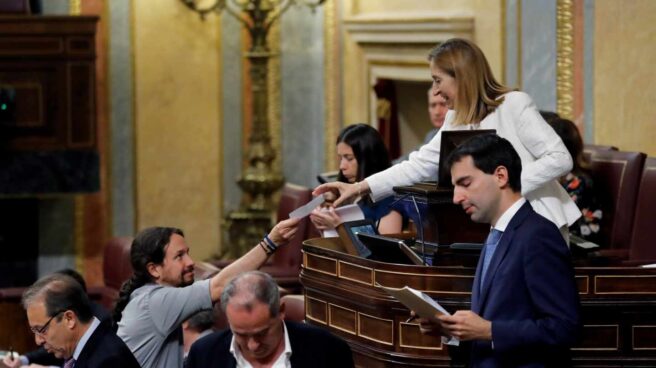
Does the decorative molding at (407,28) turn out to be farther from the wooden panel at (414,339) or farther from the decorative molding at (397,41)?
the wooden panel at (414,339)

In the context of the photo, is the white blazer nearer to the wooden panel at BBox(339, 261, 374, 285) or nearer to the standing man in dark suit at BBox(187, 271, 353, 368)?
the wooden panel at BBox(339, 261, 374, 285)

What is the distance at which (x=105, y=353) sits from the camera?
4324 mm

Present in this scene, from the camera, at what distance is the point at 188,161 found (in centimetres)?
1107

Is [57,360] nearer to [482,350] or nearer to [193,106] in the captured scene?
[482,350]

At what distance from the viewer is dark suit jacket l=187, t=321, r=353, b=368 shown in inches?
155

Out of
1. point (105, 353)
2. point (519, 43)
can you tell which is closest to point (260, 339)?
point (105, 353)

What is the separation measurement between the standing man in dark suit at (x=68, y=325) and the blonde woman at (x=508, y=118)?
1.51 meters

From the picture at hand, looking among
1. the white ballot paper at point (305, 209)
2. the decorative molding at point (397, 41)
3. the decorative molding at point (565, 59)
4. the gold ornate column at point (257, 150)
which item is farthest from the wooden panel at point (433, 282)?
the gold ornate column at point (257, 150)

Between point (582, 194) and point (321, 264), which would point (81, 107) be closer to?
point (582, 194)

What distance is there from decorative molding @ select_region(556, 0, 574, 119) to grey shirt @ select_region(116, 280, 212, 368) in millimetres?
3581

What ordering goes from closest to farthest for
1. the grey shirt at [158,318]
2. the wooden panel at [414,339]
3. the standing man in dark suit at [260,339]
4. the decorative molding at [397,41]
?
1. the standing man in dark suit at [260,339]
2. the grey shirt at [158,318]
3. the wooden panel at [414,339]
4. the decorative molding at [397,41]

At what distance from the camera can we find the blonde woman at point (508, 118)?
197 inches

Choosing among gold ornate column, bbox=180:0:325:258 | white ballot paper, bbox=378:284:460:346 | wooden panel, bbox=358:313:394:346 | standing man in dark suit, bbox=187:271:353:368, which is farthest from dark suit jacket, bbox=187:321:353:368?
gold ornate column, bbox=180:0:325:258

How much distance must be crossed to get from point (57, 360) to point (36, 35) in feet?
13.4
